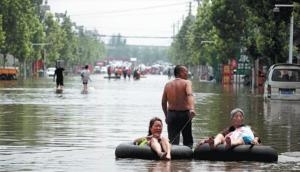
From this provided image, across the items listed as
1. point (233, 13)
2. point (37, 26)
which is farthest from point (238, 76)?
point (37, 26)

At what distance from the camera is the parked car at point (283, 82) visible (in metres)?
42.4

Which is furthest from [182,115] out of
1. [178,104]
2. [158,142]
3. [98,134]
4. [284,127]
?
[284,127]

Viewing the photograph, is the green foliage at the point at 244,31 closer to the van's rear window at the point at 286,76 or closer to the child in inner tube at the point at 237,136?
the van's rear window at the point at 286,76

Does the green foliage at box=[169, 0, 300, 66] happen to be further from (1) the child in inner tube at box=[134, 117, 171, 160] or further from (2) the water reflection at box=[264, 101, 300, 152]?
(1) the child in inner tube at box=[134, 117, 171, 160]

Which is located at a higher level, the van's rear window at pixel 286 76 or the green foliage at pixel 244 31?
the green foliage at pixel 244 31

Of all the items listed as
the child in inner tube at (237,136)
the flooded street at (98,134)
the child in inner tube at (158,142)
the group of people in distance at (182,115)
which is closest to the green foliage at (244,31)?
the flooded street at (98,134)

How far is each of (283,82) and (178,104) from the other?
27424 mm

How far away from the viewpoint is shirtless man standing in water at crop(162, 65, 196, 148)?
15.6 metres

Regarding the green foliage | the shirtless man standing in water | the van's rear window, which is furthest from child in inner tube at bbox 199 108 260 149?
the van's rear window

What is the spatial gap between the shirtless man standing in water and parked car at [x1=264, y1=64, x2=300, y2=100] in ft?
89.1

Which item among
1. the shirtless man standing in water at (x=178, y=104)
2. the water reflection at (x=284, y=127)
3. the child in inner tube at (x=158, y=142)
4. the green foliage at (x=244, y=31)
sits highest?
the green foliage at (x=244, y=31)

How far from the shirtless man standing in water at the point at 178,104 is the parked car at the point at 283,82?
89.1ft

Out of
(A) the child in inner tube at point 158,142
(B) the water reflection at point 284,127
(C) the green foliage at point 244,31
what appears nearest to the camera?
(A) the child in inner tube at point 158,142

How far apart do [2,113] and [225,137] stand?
46.7 feet
